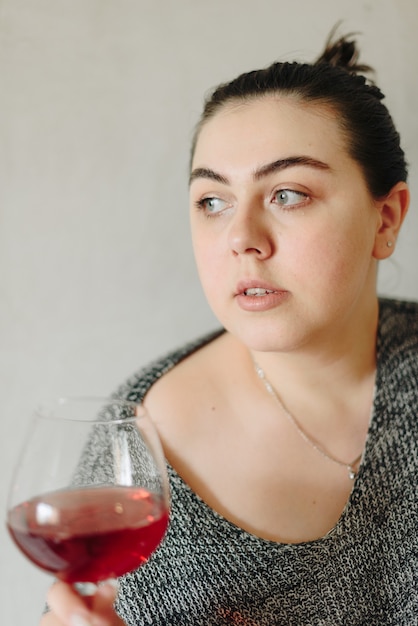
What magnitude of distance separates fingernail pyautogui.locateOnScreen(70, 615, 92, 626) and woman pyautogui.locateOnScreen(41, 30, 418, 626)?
36cm

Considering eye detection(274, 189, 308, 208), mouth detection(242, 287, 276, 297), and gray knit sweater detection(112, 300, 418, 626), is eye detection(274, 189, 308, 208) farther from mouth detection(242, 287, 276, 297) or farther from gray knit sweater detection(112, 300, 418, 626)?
gray knit sweater detection(112, 300, 418, 626)

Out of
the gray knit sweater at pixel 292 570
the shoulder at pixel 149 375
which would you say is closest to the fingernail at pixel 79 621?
the gray knit sweater at pixel 292 570

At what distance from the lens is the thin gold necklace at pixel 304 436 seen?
121 centimetres

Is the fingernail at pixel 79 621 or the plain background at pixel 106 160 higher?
the plain background at pixel 106 160

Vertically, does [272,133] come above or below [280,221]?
above

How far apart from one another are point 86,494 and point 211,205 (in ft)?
1.88

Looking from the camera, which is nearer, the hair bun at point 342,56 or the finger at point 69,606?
the finger at point 69,606

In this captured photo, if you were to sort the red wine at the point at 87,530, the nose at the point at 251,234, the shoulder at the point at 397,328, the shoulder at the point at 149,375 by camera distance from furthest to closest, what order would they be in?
the shoulder at the point at 397,328 < the shoulder at the point at 149,375 < the nose at the point at 251,234 < the red wine at the point at 87,530

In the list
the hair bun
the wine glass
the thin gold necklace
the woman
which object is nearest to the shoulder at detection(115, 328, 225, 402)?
the woman

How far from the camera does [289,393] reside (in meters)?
1.26

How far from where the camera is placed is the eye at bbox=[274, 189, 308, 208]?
1079mm

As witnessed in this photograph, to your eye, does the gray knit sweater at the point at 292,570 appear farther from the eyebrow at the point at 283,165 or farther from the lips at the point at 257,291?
the eyebrow at the point at 283,165

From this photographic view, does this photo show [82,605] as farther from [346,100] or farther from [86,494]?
[346,100]

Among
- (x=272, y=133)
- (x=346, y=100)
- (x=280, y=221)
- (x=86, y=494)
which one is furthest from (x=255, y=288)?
(x=86, y=494)
